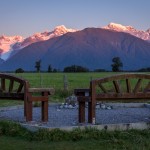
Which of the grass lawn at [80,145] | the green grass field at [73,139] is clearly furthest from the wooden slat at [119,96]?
the grass lawn at [80,145]

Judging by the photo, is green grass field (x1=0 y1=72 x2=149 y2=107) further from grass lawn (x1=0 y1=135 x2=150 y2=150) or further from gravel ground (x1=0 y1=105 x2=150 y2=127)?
grass lawn (x1=0 y1=135 x2=150 y2=150)

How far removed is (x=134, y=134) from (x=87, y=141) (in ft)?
3.94

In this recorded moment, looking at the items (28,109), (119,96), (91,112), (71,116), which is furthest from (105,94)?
(71,116)

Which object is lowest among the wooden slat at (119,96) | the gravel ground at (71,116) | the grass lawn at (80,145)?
the grass lawn at (80,145)

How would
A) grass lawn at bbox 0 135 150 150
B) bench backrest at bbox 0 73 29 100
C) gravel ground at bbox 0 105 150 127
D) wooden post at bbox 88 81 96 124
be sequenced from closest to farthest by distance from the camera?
1. grass lawn at bbox 0 135 150 150
2. wooden post at bbox 88 81 96 124
3. bench backrest at bbox 0 73 29 100
4. gravel ground at bbox 0 105 150 127

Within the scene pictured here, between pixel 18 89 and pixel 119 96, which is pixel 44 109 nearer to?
pixel 18 89

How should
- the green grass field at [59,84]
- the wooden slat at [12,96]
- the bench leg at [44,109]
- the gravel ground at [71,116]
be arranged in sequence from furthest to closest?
the green grass field at [59,84] → the gravel ground at [71,116] → the wooden slat at [12,96] → the bench leg at [44,109]

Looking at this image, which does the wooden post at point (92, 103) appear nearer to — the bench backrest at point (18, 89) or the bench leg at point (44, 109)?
the bench leg at point (44, 109)

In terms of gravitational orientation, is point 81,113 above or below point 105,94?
below

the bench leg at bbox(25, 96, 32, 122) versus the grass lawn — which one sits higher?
the bench leg at bbox(25, 96, 32, 122)

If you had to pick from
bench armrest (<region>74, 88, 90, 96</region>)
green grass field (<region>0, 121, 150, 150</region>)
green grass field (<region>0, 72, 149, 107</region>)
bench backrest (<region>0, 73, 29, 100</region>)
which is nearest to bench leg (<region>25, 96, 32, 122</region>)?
bench backrest (<region>0, 73, 29, 100</region>)

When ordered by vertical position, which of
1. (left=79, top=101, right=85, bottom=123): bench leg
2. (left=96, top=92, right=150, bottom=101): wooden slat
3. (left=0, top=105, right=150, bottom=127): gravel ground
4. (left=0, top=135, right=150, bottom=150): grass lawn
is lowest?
(left=0, top=135, right=150, bottom=150): grass lawn

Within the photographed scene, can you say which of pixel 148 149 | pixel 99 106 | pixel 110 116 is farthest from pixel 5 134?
pixel 99 106

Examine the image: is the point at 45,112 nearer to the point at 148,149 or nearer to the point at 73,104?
the point at 148,149
